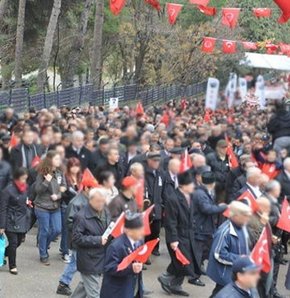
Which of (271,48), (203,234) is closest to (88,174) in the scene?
(203,234)

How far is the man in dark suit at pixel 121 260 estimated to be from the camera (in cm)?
610

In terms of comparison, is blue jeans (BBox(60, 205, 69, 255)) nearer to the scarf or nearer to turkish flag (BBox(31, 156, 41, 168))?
turkish flag (BBox(31, 156, 41, 168))

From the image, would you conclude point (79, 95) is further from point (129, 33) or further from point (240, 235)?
point (240, 235)

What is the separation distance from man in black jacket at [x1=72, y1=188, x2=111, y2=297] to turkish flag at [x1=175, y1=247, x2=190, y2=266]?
139 centimetres

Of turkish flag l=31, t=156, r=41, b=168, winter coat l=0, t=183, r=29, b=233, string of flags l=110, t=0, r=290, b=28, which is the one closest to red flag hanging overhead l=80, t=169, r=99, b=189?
winter coat l=0, t=183, r=29, b=233

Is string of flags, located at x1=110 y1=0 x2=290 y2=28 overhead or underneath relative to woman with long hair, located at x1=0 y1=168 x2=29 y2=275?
overhead

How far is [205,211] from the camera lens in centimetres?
856

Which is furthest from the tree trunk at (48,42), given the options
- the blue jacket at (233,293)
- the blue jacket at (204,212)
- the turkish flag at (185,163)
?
the blue jacket at (233,293)

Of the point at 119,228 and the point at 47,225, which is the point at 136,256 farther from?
the point at 47,225

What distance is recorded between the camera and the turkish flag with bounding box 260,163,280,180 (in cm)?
1020

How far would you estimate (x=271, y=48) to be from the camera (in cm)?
3216

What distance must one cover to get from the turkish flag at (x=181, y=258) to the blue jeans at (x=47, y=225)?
178cm

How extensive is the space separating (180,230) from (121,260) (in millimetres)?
2366

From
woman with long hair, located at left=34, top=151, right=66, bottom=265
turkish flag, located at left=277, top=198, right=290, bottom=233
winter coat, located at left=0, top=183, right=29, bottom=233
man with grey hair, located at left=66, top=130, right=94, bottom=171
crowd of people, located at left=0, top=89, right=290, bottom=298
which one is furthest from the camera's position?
man with grey hair, located at left=66, top=130, right=94, bottom=171
